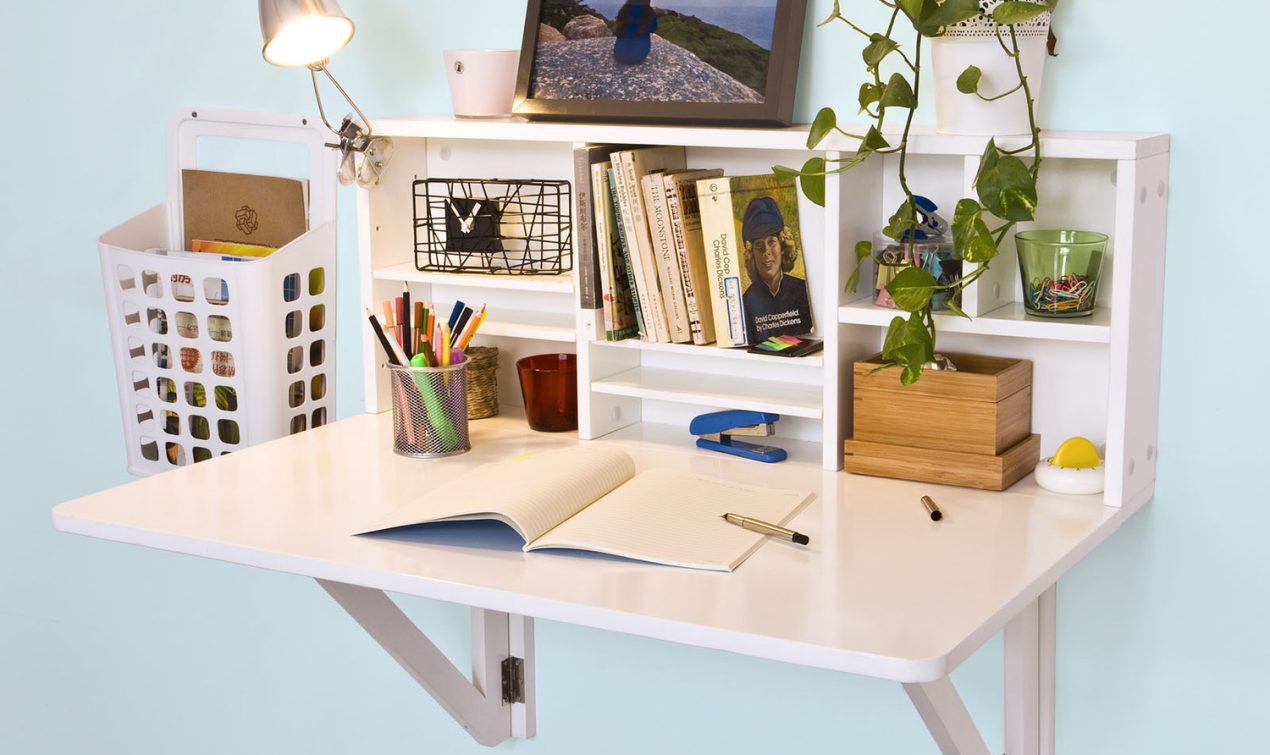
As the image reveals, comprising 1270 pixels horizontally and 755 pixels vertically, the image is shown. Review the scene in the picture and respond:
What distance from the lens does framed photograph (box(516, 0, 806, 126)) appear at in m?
1.48

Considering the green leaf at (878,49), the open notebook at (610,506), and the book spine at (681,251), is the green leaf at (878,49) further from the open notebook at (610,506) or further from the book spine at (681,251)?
the open notebook at (610,506)

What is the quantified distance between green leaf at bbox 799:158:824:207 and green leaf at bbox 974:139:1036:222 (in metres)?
0.17

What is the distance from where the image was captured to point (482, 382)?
170 cm

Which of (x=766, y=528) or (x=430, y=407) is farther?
(x=430, y=407)

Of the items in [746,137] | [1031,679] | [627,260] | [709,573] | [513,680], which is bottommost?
[513,680]

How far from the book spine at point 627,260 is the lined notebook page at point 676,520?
0.22 meters

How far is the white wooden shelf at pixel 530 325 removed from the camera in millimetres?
1634

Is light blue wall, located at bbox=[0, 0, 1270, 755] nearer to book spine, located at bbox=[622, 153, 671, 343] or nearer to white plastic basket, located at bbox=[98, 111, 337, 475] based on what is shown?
white plastic basket, located at bbox=[98, 111, 337, 475]

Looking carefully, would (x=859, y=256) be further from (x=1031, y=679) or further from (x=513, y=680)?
(x=513, y=680)

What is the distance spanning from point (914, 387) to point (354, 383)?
0.87 metres

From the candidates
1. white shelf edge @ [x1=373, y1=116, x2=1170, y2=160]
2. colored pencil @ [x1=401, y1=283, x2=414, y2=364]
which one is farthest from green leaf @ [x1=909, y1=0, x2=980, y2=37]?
colored pencil @ [x1=401, y1=283, x2=414, y2=364]

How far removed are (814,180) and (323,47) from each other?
0.64 m

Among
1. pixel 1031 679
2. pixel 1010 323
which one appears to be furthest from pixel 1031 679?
pixel 1010 323

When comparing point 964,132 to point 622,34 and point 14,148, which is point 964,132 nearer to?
point 622,34
